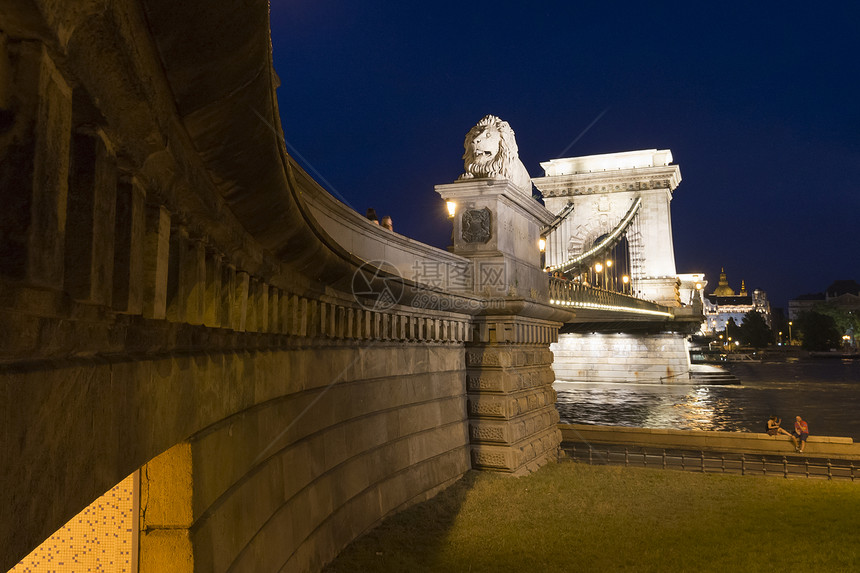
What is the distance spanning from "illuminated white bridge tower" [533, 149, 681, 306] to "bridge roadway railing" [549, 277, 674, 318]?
45.5 feet

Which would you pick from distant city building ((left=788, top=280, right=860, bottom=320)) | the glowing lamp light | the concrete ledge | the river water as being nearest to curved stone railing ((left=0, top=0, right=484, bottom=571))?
the glowing lamp light

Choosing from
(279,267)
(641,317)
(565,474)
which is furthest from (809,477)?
(641,317)

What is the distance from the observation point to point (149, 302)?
8.21ft

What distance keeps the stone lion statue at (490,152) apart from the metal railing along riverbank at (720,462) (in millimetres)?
6072

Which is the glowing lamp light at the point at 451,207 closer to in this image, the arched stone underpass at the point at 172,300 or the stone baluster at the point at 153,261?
the arched stone underpass at the point at 172,300

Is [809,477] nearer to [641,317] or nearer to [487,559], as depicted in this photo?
[487,559]

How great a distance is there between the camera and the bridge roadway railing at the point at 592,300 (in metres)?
21.4

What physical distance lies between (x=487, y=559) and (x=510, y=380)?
14.8 ft

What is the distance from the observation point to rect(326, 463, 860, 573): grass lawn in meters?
7.16

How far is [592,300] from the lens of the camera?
28.0 m

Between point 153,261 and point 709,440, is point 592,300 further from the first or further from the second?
point 153,261

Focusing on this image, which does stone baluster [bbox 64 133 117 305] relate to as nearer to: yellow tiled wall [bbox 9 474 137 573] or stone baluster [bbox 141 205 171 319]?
stone baluster [bbox 141 205 171 319]

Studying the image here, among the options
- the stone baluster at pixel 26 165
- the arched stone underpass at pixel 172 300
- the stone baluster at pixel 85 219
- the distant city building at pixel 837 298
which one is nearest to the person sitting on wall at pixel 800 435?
the arched stone underpass at pixel 172 300

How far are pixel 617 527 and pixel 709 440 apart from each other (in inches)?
390
